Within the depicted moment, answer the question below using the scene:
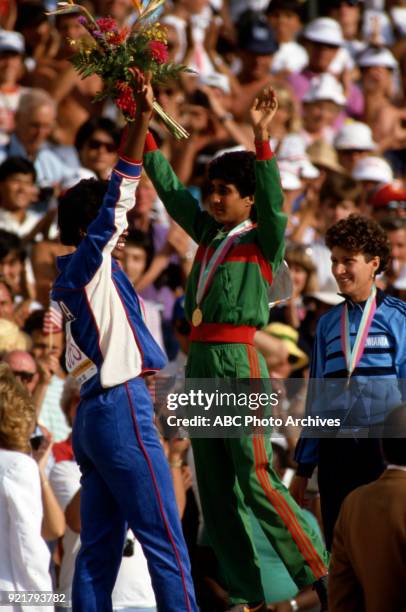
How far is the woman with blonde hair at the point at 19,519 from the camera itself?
23.8 ft

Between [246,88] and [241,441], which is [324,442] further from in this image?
→ [246,88]

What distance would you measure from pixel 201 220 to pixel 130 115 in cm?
111

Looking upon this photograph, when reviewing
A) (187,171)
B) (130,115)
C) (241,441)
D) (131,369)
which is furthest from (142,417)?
(187,171)

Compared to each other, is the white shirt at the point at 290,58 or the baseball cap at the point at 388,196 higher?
the white shirt at the point at 290,58

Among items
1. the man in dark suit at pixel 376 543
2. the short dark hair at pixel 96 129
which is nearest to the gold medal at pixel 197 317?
the man in dark suit at pixel 376 543

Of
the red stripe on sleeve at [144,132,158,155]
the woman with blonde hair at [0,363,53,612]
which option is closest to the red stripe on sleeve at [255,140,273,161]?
the red stripe on sleeve at [144,132,158,155]

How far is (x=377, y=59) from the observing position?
1566cm

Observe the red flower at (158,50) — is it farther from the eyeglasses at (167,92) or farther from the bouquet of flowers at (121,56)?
the eyeglasses at (167,92)

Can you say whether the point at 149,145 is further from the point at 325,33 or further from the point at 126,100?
the point at 325,33

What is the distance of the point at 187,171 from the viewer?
42.5 feet

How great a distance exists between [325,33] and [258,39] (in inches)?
39.9

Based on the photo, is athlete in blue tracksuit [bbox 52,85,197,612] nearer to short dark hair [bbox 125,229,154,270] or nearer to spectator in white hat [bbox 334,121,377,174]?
short dark hair [bbox 125,229,154,270]

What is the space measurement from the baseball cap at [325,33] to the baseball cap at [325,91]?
68 cm

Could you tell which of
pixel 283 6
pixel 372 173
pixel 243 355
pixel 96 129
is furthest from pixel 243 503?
pixel 283 6
